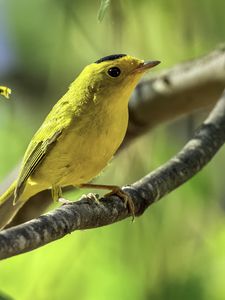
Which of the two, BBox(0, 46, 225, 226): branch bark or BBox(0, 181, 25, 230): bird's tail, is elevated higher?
BBox(0, 46, 225, 226): branch bark

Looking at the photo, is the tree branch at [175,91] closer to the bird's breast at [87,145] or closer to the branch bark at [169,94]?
the branch bark at [169,94]

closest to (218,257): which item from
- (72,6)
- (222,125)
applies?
(222,125)

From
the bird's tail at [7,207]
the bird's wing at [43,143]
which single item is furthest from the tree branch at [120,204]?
the bird's tail at [7,207]

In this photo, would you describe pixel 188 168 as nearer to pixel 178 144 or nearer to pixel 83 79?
pixel 83 79

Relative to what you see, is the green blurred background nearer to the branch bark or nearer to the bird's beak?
the branch bark

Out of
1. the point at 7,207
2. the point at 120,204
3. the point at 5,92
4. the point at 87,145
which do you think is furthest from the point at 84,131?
the point at 5,92

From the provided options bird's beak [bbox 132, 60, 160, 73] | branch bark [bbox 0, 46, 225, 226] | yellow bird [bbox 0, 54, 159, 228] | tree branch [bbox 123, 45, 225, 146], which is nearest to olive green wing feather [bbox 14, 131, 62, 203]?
yellow bird [bbox 0, 54, 159, 228]

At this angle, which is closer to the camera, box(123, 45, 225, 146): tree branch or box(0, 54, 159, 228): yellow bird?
box(0, 54, 159, 228): yellow bird
